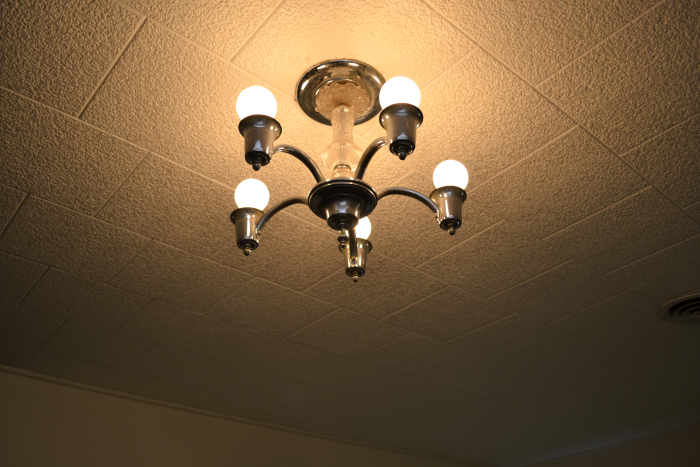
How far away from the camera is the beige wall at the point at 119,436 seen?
10.3ft

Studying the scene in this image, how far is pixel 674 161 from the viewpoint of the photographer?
1.82 metres

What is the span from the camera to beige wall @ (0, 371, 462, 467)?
3141mm

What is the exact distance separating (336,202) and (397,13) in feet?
1.80

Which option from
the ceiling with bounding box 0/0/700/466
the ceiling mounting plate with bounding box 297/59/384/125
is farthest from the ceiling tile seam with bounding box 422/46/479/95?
the ceiling mounting plate with bounding box 297/59/384/125

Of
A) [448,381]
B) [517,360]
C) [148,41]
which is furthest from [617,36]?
[448,381]

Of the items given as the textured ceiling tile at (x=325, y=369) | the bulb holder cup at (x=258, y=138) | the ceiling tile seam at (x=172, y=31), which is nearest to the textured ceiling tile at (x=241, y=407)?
the textured ceiling tile at (x=325, y=369)

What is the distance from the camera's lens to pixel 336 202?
120 centimetres

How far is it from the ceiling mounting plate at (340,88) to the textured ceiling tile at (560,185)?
0.64m

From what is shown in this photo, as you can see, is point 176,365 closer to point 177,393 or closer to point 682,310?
point 177,393

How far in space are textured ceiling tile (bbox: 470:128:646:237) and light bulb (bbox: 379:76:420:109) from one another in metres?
0.83

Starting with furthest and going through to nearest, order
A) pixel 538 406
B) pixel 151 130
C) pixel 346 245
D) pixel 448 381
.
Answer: pixel 538 406
pixel 448 381
pixel 151 130
pixel 346 245

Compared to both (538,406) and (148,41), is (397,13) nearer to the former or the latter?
(148,41)

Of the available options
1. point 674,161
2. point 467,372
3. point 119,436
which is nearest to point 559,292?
point 674,161

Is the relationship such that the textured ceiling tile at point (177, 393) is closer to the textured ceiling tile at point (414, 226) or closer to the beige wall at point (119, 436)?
the beige wall at point (119, 436)
